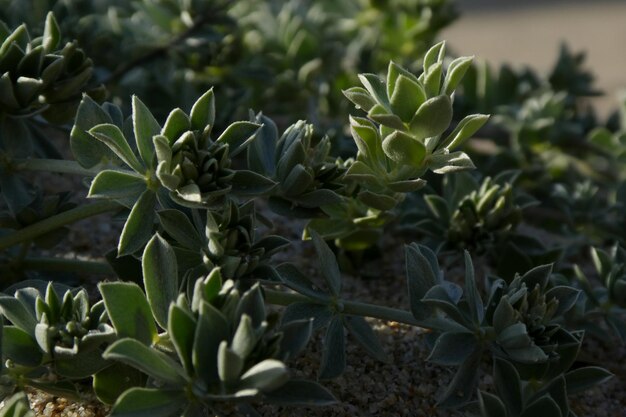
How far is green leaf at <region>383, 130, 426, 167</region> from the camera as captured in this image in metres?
1.10

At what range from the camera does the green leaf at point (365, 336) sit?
1.19 m

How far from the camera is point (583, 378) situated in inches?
47.7

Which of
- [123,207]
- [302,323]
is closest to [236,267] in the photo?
[302,323]

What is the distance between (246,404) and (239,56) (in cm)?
113

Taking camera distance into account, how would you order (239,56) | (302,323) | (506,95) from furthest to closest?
(506,95) → (239,56) → (302,323)

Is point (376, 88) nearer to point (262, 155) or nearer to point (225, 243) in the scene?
point (262, 155)

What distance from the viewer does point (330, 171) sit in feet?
3.86

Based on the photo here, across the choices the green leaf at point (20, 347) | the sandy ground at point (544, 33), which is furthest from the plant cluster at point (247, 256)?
the sandy ground at point (544, 33)

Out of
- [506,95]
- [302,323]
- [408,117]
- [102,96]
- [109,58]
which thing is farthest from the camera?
[506,95]

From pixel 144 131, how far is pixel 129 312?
0.24m

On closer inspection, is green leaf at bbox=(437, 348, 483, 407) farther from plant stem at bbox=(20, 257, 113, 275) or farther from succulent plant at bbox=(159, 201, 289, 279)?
plant stem at bbox=(20, 257, 113, 275)

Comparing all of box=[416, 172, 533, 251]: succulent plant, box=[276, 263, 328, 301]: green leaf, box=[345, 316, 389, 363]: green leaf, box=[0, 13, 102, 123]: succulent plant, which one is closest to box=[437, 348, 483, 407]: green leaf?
box=[345, 316, 389, 363]: green leaf

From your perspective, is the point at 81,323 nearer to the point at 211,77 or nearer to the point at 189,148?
the point at 189,148

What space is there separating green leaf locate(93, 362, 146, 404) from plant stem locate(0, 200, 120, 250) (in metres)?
0.22
